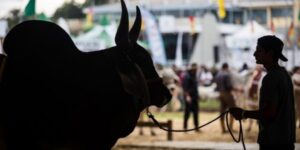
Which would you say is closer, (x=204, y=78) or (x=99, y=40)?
(x=99, y=40)

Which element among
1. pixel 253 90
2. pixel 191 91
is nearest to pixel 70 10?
pixel 191 91

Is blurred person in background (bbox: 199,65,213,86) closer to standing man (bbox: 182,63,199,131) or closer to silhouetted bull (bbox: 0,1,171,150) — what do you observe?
standing man (bbox: 182,63,199,131)

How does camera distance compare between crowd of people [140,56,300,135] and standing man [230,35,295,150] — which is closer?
standing man [230,35,295,150]

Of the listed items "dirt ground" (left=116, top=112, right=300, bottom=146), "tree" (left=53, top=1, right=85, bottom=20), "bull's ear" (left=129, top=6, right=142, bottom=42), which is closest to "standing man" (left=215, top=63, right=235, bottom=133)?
"dirt ground" (left=116, top=112, right=300, bottom=146)

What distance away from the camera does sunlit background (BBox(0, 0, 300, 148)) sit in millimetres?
21859

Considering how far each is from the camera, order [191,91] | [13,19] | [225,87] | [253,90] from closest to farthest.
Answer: [253,90] < [225,87] < [191,91] < [13,19]

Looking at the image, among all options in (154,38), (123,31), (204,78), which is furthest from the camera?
(204,78)

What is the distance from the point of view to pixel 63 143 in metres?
4.91

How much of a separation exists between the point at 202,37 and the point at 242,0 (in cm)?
2836

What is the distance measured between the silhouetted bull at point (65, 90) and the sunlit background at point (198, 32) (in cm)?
240

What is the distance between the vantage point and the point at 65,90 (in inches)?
193

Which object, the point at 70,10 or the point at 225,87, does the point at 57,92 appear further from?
the point at 70,10

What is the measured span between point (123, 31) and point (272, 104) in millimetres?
1607

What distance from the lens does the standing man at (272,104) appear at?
6.00m
